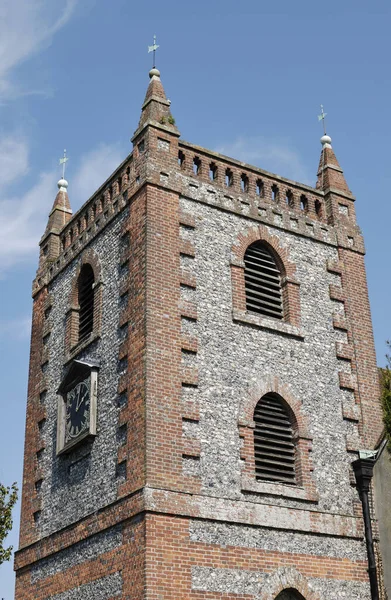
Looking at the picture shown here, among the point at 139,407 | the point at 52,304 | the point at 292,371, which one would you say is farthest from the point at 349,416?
the point at 52,304

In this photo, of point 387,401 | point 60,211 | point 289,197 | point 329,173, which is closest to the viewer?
point 387,401

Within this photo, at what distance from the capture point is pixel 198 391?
16.5 meters

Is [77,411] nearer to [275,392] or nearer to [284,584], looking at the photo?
[275,392]

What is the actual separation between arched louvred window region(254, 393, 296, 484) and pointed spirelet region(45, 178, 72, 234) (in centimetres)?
842

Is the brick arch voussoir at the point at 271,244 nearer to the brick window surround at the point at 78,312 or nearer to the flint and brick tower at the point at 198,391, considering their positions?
the flint and brick tower at the point at 198,391

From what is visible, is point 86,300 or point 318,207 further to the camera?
point 318,207

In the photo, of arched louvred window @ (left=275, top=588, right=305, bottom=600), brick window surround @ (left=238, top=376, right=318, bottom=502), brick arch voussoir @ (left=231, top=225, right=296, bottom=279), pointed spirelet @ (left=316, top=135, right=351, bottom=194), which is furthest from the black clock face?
pointed spirelet @ (left=316, top=135, right=351, bottom=194)

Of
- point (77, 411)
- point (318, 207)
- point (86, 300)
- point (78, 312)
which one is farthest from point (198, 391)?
point (318, 207)

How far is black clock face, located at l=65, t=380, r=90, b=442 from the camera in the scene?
17906 millimetres

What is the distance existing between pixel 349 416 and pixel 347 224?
5.30 meters

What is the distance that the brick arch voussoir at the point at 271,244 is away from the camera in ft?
62.6

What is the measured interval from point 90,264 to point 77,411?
3608 millimetres

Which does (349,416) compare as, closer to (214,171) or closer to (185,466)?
(185,466)

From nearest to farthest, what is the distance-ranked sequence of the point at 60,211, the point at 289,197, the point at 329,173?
the point at 289,197, the point at 329,173, the point at 60,211
